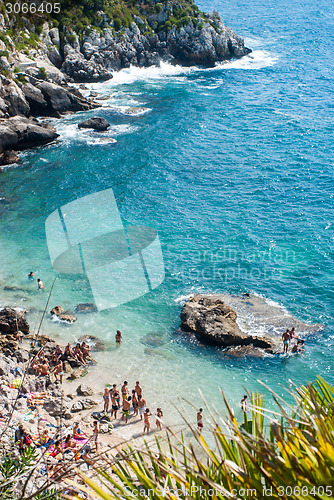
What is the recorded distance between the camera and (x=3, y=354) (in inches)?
845

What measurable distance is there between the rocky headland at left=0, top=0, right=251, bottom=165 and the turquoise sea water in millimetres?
2239

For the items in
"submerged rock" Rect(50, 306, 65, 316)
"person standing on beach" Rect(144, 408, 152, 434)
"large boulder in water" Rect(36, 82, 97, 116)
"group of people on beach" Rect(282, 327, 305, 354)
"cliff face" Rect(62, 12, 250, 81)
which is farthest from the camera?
"cliff face" Rect(62, 12, 250, 81)

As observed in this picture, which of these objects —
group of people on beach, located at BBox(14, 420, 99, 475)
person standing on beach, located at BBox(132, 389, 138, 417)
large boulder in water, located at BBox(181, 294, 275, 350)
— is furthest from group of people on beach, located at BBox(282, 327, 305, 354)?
group of people on beach, located at BBox(14, 420, 99, 475)

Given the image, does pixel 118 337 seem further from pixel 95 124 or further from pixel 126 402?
pixel 95 124

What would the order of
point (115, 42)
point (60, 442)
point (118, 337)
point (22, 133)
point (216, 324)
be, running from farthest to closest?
point (115, 42) → point (22, 133) → point (216, 324) → point (118, 337) → point (60, 442)

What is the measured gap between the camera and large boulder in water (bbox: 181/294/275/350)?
78.4 feet

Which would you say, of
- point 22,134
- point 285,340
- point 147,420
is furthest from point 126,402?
point 22,134

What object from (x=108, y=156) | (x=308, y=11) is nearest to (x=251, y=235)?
(x=108, y=156)

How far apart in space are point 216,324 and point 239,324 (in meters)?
1.58

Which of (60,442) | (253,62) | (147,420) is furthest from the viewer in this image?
(253,62)

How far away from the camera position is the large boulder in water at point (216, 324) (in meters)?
23.9

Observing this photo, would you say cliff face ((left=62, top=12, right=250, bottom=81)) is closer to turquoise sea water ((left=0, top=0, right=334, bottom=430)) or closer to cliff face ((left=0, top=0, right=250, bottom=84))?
cliff face ((left=0, top=0, right=250, bottom=84))

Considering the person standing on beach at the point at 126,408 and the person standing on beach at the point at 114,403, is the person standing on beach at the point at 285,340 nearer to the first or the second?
the person standing on beach at the point at 126,408

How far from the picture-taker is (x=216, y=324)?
80.0 ft
